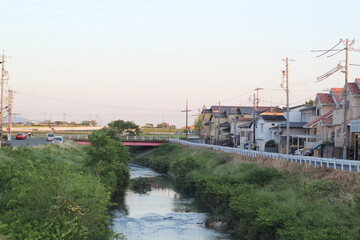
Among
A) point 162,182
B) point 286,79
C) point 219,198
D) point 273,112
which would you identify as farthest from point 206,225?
point 273,112

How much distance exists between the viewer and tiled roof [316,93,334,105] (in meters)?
55.5

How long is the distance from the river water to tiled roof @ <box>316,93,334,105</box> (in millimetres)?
21503

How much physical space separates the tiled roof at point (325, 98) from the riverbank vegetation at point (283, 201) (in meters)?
15.9

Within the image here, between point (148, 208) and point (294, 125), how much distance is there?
31550 mm

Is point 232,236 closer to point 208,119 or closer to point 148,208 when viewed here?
point 148,208

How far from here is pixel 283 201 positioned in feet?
89.6

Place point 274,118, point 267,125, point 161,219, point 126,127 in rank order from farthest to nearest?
point 126,127, point 274,118, point 267,125, point 161,219

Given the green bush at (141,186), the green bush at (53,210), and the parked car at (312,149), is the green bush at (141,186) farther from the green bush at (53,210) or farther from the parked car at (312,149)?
the green bush at (53,210)

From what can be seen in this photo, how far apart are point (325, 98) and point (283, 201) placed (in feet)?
105

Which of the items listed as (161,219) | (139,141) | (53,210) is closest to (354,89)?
(161,219)

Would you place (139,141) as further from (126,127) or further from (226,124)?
(226,124)

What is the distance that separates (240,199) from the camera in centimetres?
2819

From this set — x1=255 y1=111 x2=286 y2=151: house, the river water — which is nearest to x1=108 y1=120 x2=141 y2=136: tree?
x1=255 y1=111 x2=286 y2=151: house

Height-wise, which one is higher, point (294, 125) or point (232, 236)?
point (294, 125)
